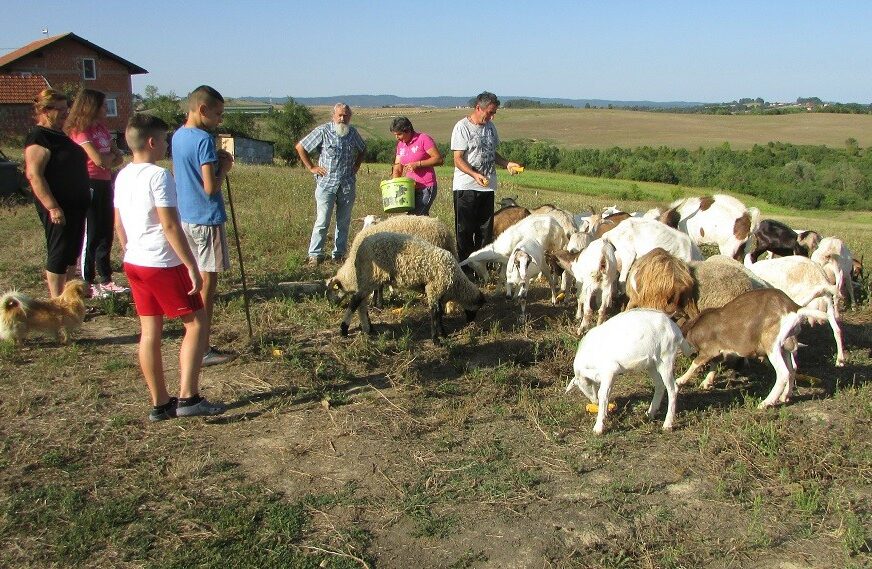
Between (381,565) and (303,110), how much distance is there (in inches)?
2193

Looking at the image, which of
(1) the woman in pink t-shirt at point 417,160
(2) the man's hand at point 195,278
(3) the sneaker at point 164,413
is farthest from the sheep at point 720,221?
(3) the sneaker at point 164,413

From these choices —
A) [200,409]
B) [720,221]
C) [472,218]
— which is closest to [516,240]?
[472,218]

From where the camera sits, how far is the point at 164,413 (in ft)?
17.6

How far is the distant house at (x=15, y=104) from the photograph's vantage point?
4328 cm

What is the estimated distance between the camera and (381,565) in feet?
12.6

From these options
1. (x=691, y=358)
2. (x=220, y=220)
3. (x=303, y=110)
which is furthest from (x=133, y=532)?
(x=303, y=110)

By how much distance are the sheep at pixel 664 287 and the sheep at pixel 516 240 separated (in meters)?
2.06

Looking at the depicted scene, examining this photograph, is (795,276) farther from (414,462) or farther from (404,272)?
(414,462)

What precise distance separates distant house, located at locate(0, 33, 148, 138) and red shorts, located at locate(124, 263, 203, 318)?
47.3 metres

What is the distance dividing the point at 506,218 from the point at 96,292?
5.66 m

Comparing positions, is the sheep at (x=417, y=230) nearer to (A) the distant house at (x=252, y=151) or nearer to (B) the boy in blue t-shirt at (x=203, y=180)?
Result: (B) the boy in blue t-shirt at (x=203, y=180)

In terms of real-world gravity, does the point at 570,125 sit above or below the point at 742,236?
above

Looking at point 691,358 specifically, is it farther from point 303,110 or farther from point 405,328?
point 303,110

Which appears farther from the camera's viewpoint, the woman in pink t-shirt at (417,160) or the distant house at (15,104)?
the distant house at (15,104)
